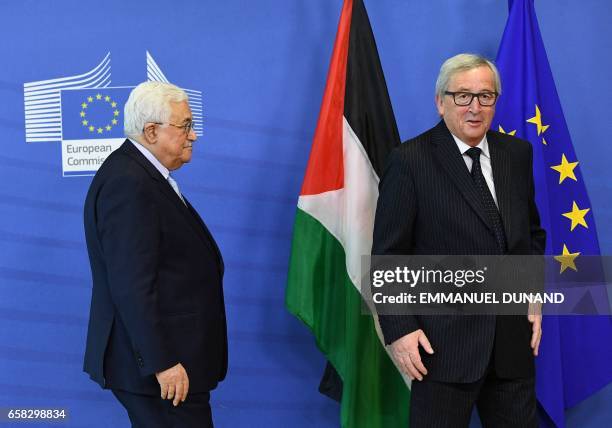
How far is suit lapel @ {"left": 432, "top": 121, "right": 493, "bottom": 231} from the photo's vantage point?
1.73 meters

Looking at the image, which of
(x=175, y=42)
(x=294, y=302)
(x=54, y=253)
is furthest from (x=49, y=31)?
(x=294, y=302)

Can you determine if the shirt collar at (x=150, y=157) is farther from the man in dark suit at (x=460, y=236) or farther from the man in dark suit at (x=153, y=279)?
the man in dark suit at (x=460, y=236)

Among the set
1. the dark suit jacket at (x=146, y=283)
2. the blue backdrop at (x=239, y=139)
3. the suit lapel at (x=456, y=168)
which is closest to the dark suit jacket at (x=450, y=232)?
the suit lapel at (x=456, y=168)

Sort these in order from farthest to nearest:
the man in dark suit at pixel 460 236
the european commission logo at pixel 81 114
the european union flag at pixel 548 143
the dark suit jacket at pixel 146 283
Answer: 1. the european commission logo at pixel 81 114
2. the european union flag at pixel 548 143
3. the man in dark suit at pixel 460 236
4. the dark suit jacket at pixel 146 283

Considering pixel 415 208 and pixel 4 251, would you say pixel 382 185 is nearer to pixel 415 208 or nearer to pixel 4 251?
Answer: pixel 415 208

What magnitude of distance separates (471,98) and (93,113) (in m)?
1.65

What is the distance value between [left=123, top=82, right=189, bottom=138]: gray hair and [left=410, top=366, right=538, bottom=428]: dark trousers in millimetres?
965

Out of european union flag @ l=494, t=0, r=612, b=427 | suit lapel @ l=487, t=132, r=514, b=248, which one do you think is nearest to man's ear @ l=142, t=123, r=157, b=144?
suit lapel @ l=487, t=132, r=514, b=248

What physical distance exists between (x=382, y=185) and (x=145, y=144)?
632mm

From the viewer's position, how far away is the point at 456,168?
177 centimetres

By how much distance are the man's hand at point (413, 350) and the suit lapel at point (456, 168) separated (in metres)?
0.33

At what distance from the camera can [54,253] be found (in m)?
2.83

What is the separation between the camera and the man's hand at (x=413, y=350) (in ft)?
5.67

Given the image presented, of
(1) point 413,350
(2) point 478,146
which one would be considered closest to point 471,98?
(2) point 478,146
